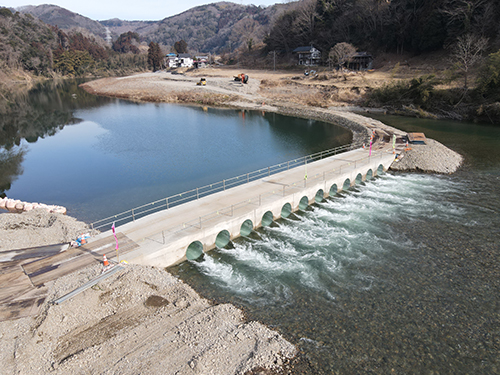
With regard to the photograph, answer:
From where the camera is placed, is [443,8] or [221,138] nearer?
[221,138]

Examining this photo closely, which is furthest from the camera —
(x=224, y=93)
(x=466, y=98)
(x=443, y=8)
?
(x=224, y=93)

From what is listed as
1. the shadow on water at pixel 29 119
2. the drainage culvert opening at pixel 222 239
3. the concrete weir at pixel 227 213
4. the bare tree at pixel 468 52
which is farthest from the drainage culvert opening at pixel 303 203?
the bare tree at pixel 468 52

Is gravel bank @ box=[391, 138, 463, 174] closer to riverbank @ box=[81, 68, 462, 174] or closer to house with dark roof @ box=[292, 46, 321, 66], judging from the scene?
riverbank @ box=[81, 68, 462, 174]

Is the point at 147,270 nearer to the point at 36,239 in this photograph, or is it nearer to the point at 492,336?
the point at 36,239

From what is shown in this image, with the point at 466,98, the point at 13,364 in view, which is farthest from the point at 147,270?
the point at 466,98

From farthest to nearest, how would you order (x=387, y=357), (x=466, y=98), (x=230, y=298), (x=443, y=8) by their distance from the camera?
(x=443, y=8) → (x=466, y=98) → (x=230, y=298) → (x=387, y=357)

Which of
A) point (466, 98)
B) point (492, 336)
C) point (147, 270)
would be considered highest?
point (466, 98)

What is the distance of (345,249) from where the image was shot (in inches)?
882

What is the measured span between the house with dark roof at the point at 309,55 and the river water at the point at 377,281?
342 ft

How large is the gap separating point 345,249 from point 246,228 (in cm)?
762

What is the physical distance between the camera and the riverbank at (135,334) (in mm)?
12219

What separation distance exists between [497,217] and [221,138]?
4086 centimetres

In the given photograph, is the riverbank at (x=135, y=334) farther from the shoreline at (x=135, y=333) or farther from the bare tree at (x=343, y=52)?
the bare tree at (x=343, y=52)

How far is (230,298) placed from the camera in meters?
17.6
